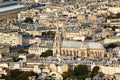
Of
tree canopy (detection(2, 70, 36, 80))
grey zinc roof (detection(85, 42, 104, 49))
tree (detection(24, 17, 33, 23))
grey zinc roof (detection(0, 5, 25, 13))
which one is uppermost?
grey zinc roof (detection(85, 42, 104, 49))

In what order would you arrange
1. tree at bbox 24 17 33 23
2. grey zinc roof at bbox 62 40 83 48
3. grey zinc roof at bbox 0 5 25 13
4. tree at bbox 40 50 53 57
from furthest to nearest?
1. grey zinc roof at bbox 0 5 25 13
2. tree at bbox 24 17 33 23
3. grey zinc roof at bbox 62 40 83 48
4. tree at bbox 40 50 53 57

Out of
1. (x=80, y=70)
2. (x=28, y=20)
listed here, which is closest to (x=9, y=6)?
(x=28, y=20)

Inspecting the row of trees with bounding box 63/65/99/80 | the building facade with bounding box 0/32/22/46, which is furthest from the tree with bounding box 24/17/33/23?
the row of trees with bounding box 63/65/99/80

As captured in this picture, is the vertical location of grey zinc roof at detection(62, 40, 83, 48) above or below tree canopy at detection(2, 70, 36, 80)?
above

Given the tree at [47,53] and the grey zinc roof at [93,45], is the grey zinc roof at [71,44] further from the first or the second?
the tree at [47,53]

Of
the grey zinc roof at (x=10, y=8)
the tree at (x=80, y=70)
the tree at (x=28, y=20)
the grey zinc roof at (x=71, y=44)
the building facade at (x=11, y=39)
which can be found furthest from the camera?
the grey zinc roof at (x=10, y=8)

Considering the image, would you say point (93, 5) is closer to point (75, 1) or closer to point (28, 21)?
point (75, 1)

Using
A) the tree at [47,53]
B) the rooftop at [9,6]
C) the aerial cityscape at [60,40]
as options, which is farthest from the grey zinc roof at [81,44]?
the rooftop at [9,6]

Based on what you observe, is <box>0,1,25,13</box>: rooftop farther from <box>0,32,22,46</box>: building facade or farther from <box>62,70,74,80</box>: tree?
<box>62,70,74,80</box>: tree

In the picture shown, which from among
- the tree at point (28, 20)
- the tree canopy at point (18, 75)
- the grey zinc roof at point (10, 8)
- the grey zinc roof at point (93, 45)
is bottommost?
the tree at point (28, 20)
